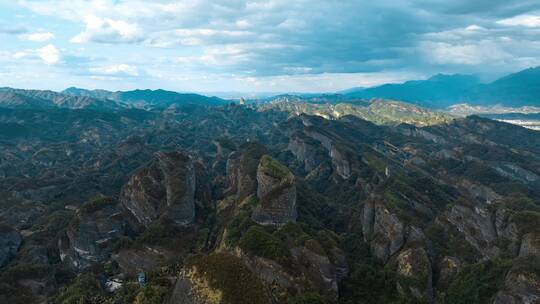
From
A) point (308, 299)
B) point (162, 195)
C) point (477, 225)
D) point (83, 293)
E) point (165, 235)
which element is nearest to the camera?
point (308, 299)

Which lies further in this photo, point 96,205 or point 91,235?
point 96,205

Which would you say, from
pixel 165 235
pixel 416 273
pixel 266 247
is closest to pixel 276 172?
pixel 165 235

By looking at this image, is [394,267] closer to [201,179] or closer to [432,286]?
[432,286]

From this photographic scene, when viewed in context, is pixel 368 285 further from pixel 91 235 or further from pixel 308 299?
pixel 91 235

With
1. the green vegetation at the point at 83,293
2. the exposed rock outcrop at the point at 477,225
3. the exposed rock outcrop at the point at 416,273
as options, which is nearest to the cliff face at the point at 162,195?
the green vegetation at the point at 83,293

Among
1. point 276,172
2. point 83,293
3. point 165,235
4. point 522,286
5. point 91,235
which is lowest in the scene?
point 83,293

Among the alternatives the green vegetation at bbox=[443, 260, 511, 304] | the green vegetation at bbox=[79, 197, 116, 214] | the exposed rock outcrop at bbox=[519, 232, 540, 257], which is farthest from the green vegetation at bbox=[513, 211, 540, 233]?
the green vegetation at bbox=[79, 197, 116, 214]

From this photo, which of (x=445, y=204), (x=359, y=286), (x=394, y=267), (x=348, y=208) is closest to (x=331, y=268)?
(x=359, y=286)
